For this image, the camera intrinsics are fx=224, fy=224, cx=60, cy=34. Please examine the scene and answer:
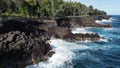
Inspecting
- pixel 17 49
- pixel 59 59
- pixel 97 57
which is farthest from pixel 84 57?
pixel 17 49

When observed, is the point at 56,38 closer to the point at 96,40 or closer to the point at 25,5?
the point at 96,40

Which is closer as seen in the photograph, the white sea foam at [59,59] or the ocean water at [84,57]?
the white sea foam at [59,59]

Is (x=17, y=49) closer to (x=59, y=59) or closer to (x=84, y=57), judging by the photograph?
(x=59, y=59)

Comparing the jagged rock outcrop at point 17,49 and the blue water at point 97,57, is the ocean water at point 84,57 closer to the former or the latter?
the blue water at point 97,57

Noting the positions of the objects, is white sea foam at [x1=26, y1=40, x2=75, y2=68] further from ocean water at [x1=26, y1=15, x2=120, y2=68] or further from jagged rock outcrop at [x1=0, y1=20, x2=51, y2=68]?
jagged rock outcrop at [x1=0, y1=20, x2=51, y2=68]

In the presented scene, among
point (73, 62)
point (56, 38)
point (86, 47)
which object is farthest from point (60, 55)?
point (56, 38)

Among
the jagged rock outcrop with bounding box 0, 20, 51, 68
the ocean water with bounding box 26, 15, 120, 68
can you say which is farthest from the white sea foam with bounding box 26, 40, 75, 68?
the jagged rock outcrop with bounding box 0, 20, 51, 68

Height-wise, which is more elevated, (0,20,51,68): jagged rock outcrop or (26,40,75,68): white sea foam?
(0,20,51,68): jagged rock outcrop

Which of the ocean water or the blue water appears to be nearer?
the ocean water

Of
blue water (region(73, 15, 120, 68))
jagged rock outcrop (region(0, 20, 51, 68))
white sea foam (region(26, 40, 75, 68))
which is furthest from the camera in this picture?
blue water (region(73, 15, 120, 68))

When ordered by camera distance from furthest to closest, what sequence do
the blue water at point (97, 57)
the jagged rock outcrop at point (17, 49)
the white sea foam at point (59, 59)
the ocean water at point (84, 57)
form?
the blue water at point (97, 57)
the ocean water at point (84, 57)
the white sea foam at point (59, 59)
the jagged rock outcrop at point (17, 49)

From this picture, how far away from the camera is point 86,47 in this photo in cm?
5581

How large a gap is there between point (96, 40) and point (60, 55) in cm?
2286

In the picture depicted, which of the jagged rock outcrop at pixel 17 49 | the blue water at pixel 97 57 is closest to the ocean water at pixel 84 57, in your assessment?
the blue water at pixel 97 57
